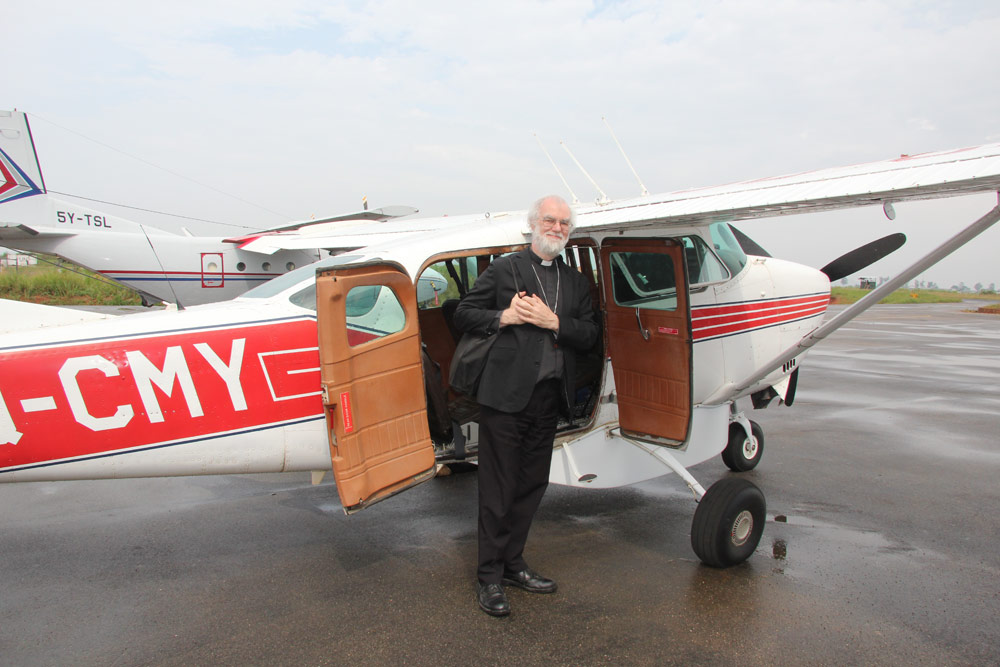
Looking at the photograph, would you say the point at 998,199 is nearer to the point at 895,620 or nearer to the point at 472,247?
the point at 895,620

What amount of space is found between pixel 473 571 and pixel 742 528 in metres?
1.56

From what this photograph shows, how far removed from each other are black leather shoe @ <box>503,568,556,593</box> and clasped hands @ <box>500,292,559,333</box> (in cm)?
131

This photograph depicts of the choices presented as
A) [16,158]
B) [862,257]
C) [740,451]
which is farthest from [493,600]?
[16,158]

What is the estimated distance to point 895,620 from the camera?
3.15 metres

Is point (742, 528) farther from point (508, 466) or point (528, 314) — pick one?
point (528, 314)

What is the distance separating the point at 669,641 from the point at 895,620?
1.15 m

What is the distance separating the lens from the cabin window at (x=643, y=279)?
4262 mm

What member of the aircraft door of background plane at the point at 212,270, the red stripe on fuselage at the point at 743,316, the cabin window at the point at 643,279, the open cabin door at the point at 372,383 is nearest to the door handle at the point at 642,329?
the cabin window at the point at 643,279

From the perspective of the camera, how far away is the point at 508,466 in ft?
10.6

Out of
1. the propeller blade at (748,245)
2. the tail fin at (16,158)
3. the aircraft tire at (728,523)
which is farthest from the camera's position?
the tail fin at (16,158)

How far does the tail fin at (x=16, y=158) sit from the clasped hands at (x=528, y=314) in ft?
47.9

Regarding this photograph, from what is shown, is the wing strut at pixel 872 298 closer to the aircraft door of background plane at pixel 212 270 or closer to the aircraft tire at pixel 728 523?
the aircraft tire at pixel 728 523

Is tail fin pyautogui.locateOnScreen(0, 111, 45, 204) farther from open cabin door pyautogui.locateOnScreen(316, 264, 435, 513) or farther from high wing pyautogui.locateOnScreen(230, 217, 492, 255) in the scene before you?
open cabin door pyautogui.locateOnScreen(316, 264, 435, 513)

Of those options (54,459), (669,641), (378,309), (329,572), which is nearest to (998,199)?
(669,641)
